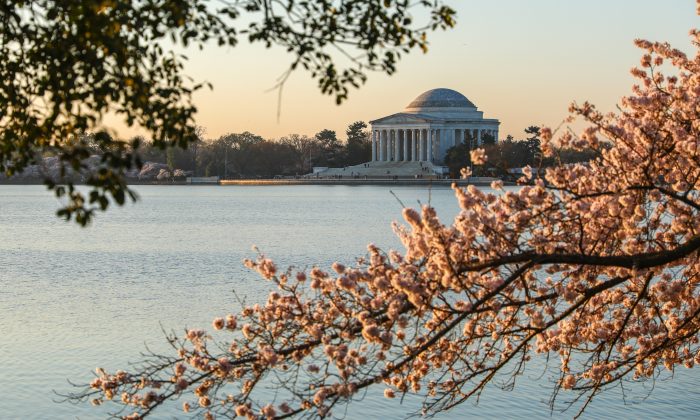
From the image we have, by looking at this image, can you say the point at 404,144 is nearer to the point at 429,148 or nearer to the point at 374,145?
the point at 429,148

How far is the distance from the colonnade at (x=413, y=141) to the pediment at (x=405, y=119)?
3.69 ft

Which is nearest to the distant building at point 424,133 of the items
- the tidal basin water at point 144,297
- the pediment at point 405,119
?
the pediment at point 405,119

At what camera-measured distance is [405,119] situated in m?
160

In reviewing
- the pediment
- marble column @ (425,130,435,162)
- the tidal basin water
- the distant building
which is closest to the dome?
the distant building

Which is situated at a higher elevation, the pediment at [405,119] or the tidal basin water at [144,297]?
the pediment at [405,119]

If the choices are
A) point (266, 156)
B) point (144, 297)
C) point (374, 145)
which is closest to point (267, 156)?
point (266, 156)

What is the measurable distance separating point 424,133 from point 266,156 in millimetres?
22636

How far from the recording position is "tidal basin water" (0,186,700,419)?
15.6 m

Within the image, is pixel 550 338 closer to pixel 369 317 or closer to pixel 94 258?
pixel 369 317

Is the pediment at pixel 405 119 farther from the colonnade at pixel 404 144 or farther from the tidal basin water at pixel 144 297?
the tidal basin water at pixel 144 297

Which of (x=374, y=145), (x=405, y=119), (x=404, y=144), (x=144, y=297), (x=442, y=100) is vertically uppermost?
(x=442, y=100)

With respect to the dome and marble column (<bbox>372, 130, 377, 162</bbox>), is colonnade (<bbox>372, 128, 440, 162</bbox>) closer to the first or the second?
marble column (<bbox>372, 130, 377, 162</bbox>)

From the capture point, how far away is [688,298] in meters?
9.83

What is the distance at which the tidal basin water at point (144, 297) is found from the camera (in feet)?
51.3
